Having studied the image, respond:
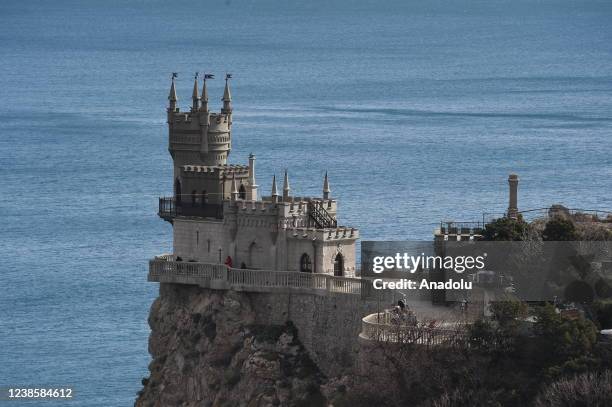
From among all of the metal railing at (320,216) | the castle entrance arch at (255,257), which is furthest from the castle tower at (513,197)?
the castle entrance arch at (255,257)

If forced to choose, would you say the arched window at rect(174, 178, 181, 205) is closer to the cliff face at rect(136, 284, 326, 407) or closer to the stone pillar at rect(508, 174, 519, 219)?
the cliff face at rect(136, 284, 326, 407)

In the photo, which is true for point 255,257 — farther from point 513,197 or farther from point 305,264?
point 513,197

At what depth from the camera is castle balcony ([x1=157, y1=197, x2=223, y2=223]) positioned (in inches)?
3159

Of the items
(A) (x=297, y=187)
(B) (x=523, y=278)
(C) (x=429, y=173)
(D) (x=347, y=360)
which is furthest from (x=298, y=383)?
(C) (x=429, y=173)

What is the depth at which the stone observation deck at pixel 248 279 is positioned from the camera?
74312mm

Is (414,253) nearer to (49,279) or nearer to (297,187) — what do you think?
(49,279)

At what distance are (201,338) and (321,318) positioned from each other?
5344 mm

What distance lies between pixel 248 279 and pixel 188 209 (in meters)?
5.43

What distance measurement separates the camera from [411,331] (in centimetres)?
6819

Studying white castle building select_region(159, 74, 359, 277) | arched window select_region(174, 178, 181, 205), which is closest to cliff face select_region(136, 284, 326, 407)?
white castle building select_region(159, 74, 359, 277)

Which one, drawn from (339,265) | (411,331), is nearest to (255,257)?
(339,265)

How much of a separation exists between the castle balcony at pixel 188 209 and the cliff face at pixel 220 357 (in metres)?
2.91

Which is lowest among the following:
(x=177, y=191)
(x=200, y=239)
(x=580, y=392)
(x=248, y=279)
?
(x=580, y=392)

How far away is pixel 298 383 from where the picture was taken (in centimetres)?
7406
